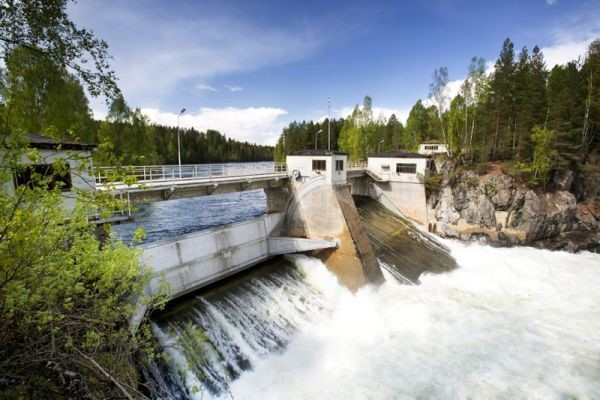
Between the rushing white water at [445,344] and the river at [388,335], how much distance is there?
2.2 inches

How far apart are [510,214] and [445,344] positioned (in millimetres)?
22597

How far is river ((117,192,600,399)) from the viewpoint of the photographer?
1257 cm

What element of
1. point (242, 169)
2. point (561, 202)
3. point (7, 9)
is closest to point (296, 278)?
point (242, 169)

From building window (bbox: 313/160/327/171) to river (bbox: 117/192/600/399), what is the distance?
22.6 feet

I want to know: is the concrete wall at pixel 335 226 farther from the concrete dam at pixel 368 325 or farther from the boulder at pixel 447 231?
the boulder at pixel 447 231

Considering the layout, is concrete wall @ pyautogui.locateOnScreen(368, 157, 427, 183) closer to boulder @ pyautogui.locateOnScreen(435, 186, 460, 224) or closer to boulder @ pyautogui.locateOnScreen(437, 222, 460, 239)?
boulder @ pyautogui.locateOnScreen(435, 186, 460, 224)

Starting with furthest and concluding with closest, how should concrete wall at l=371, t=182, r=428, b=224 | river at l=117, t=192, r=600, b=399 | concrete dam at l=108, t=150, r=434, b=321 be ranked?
1. concrete wall at l=371, t=182, r=428, b=224
2. concrete dam at l=108, t=150, r=434, b=321
3. river at l=117, t=192, r=600, b=399

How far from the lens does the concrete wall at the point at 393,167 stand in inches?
1390

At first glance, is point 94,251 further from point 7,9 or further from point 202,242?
point 202,242

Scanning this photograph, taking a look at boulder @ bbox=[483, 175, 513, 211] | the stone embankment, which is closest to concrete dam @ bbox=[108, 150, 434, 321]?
the stone embankment

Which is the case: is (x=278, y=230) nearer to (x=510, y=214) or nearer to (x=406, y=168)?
(x=406, y=168)

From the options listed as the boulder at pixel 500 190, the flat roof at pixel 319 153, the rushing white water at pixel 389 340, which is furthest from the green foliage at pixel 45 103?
the boulder at pixel 500 190

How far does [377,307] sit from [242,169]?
13191 mm

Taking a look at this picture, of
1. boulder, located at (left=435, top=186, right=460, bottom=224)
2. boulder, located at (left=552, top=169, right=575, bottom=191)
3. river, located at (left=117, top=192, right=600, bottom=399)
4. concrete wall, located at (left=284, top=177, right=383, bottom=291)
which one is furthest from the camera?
boulder, located at (left=552, top=169, right=575, bottom=191)
